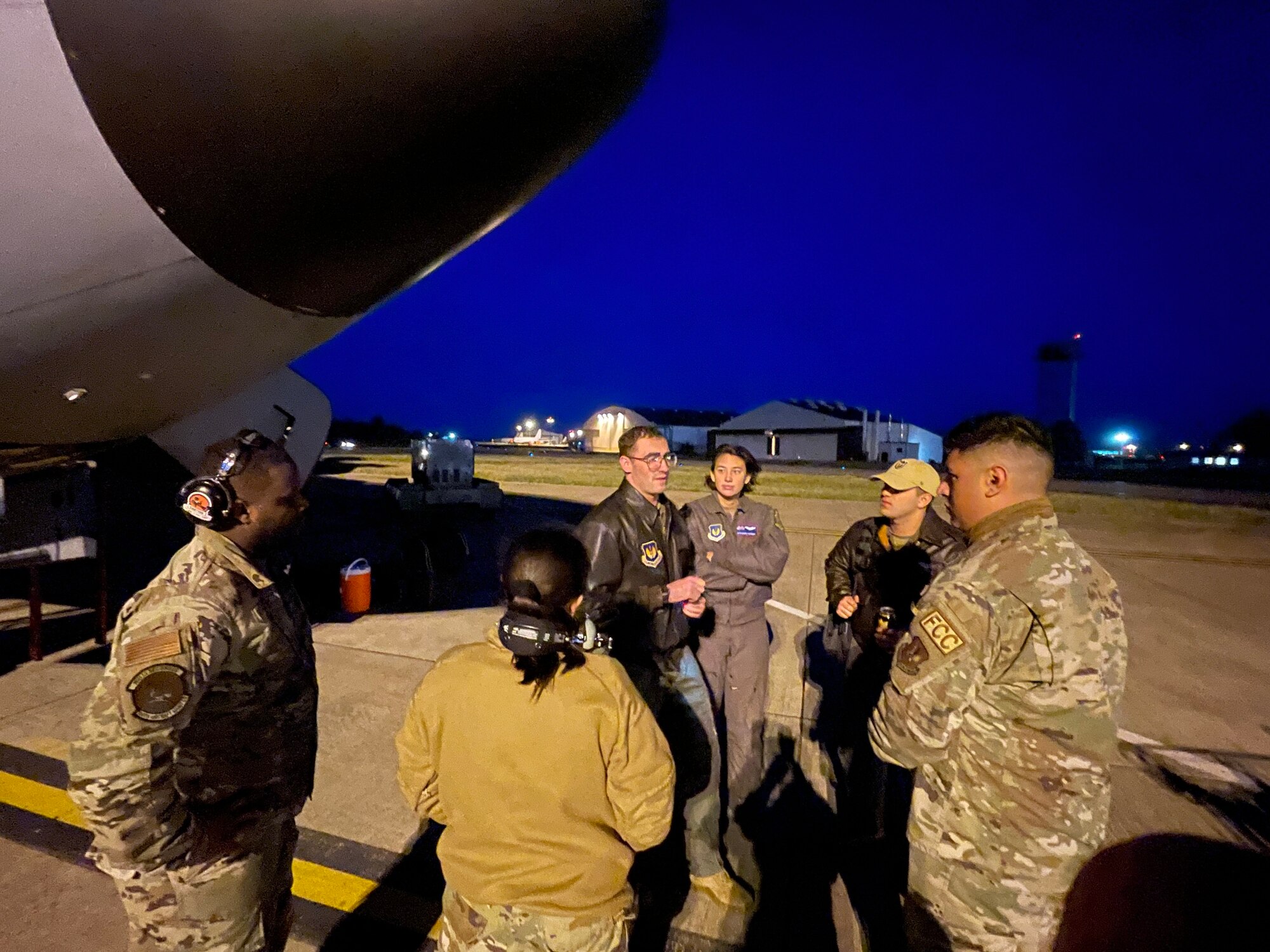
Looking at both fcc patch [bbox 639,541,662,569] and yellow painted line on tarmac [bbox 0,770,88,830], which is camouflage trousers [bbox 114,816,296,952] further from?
yellow painted line on tarmac [bbox 0,770,88,830]

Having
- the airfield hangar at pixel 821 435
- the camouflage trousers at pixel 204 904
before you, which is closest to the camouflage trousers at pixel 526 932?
the camouflage trousers at pixel 204 904

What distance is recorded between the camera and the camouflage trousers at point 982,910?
1596 mm

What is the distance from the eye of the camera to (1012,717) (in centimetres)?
159

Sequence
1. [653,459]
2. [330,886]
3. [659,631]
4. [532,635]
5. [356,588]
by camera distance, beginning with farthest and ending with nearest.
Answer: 1. [356,588]
2. [653,459]
3. [659,631]
4. [330,886]
5. [532,635]

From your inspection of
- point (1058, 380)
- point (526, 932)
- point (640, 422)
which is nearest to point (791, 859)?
point (526, 932)

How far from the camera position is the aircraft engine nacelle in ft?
5.11

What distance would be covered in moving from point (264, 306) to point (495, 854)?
73.5 inches

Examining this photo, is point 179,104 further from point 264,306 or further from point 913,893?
point 913,893

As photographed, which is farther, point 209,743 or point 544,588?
point 209,743

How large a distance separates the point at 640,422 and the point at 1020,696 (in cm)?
4881

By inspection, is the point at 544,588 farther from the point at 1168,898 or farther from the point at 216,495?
the point at 1168,898

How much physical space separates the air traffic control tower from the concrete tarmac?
63.6 m

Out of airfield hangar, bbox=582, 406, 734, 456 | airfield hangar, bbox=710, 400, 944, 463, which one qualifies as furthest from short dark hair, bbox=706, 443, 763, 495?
airfield hangar, bbox=582, 406, 734, 456

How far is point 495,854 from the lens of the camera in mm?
1303
